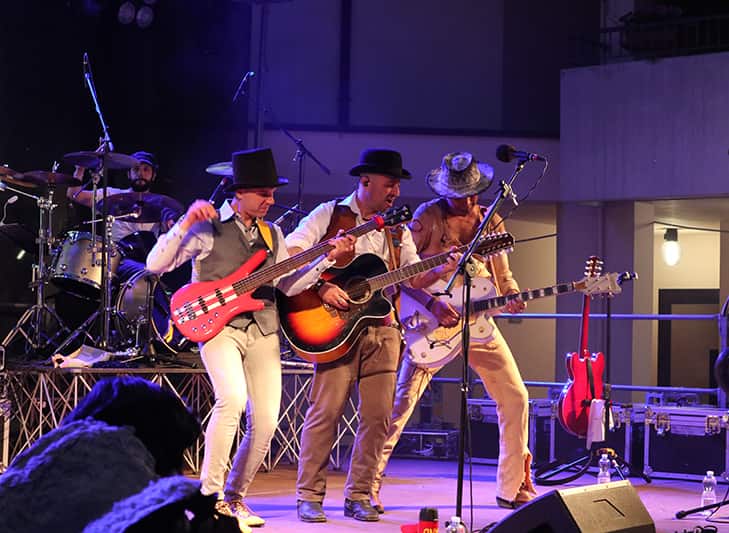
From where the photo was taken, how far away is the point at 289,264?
5.88 meters

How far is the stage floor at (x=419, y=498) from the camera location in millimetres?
6145

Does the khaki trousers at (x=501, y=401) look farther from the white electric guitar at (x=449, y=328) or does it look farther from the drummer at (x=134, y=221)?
the drummer at (x=134, y=221)

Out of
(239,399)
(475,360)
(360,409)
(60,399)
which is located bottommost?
(60,399)

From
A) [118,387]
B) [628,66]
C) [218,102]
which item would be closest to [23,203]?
[218,102]

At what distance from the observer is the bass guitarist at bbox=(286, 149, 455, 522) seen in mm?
6188

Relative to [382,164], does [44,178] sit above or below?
above

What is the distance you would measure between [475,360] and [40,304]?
399cm

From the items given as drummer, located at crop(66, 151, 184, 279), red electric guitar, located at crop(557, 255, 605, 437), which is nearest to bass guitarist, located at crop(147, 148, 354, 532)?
red electric guitar, located at crop(557, 255, 605, 437)

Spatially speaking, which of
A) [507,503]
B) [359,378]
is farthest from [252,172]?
[507,503]

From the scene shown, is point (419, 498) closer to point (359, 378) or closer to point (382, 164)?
point (359, 378)

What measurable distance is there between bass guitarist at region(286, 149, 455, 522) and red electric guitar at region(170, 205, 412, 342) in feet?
0.86

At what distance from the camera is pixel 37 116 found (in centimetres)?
988

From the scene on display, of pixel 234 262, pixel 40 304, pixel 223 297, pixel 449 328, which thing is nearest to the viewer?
pixel 223 297

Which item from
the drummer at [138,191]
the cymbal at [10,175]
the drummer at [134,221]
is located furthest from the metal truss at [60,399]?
the cymbal at [10,175]
